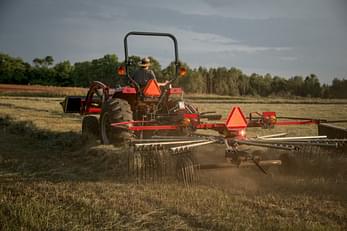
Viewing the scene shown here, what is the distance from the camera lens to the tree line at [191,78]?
133 ft

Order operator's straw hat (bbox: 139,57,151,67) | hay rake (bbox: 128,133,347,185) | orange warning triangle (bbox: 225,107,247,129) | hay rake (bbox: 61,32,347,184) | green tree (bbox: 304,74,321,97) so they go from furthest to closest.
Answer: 1. green tree (bbox: 304,74,321,97)
2. operator's straw hat (bbox: 139,57,151,67)
3. orange warning triangle (bbox: 225,107,247,129)
4. hay rake (bbox: 61,32,347,184)
5. hay rake (bbox: 128,133,347,185)

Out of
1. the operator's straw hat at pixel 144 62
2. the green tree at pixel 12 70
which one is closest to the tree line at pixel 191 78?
the green tree at pixel 12 70

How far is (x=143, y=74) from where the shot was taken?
650 cm

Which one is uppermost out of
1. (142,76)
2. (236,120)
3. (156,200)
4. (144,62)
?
(144,62)

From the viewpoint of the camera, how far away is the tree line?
40588mm

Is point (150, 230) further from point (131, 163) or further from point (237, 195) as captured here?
point (131, 163)

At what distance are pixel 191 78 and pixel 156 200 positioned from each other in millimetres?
40382

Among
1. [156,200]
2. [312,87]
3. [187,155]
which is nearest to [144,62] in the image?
[187,155]

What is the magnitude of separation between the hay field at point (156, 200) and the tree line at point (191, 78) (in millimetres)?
33408

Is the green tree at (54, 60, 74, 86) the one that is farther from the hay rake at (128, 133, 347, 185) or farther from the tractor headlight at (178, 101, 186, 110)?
the hay rake at (128, 133, 347, 185)

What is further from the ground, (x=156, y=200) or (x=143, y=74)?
(x=143, y=74)

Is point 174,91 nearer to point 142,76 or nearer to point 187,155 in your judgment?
point 142,76

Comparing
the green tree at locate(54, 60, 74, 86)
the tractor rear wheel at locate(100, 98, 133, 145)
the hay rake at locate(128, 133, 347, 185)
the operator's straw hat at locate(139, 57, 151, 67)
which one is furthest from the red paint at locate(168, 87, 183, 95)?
the green tree at locate(54, 60, 74, 86)

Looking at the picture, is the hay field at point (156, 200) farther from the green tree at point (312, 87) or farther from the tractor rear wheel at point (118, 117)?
the green tree at point (312, 87)
